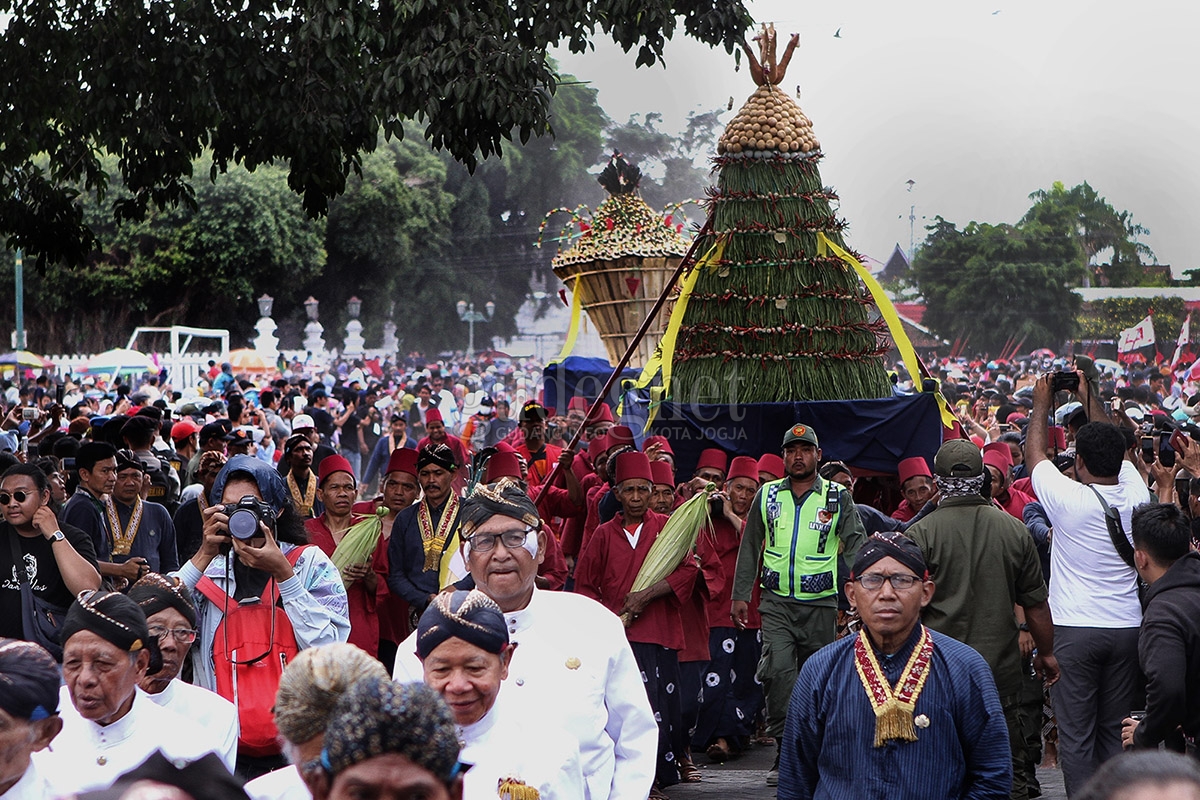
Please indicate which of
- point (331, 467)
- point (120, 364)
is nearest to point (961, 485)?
point (331, 467)

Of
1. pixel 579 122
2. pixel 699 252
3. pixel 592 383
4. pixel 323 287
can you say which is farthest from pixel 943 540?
pixel 579 122

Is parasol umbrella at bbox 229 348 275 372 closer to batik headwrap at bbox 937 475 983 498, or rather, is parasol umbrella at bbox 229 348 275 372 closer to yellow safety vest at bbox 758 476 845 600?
yellow safety vest at bbox 758 476 845 600

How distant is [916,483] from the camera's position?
909cm

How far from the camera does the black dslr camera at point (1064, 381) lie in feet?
22.5

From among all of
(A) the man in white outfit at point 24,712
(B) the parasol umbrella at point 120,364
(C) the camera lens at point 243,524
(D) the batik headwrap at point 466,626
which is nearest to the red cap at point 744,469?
(C) the camera lens at point 243,524

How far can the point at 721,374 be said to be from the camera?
1029cm

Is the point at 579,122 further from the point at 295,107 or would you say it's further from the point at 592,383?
the point at 295,107

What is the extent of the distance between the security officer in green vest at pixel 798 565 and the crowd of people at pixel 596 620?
0.05 feet

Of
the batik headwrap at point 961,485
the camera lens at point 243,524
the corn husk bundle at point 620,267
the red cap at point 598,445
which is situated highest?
the corn husk bundle at point 620,267

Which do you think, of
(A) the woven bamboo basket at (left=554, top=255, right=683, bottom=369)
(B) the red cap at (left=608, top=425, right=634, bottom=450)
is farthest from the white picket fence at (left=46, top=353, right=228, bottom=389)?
(B) the red cap at (left=608, top=425, right=634, bottom=450)

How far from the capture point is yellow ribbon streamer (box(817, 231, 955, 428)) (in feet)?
33.5

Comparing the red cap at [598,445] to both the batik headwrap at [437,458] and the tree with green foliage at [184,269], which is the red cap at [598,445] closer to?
the batik headwrap at [437,458]

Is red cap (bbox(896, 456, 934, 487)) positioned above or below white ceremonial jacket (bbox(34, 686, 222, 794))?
above

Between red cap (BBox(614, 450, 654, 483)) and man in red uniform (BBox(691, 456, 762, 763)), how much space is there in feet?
3.15
